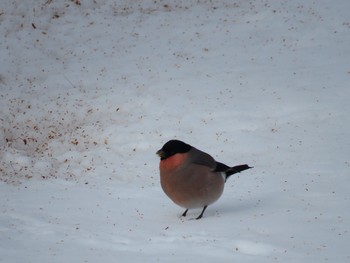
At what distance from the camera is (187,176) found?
245 inches

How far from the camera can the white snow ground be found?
557 centimetres

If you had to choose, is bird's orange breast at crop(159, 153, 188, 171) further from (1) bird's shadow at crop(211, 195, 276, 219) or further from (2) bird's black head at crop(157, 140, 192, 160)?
(1) bird's shadow at crop(211, 195, 276, 219)

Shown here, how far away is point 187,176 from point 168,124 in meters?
3.16

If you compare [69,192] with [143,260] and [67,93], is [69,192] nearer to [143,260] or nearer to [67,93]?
[143,260]

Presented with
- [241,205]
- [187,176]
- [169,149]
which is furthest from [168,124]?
[187,176]

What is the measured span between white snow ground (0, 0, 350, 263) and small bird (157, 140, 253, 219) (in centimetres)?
26

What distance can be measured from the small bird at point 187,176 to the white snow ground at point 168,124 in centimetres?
26

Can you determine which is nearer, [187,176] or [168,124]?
[187,176]

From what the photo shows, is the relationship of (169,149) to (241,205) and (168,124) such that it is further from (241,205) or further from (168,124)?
(168,124)

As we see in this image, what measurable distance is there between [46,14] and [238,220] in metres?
8.88

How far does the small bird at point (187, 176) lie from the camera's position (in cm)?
623

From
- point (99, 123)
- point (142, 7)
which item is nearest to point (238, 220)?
point (99, 123)

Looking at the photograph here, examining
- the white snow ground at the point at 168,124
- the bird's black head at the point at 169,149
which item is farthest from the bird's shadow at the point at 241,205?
the bird's black head at the point at 169,149

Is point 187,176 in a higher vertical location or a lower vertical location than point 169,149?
lower
